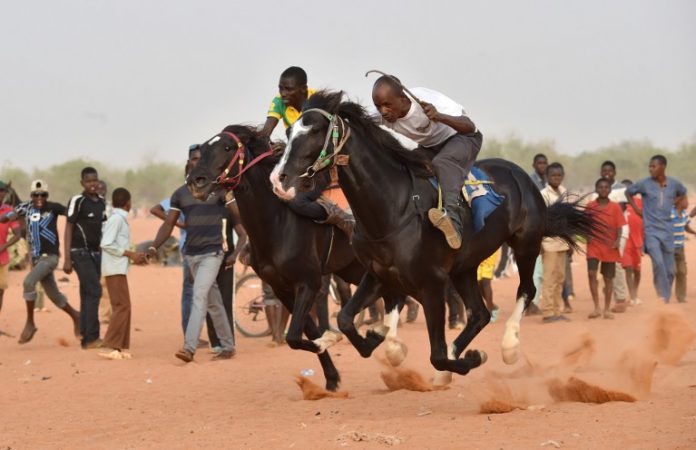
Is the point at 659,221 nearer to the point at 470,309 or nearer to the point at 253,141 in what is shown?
the point at 470,309

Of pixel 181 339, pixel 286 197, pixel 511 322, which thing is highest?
pixel 286 197

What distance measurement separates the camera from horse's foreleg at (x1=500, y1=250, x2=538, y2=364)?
9.34m

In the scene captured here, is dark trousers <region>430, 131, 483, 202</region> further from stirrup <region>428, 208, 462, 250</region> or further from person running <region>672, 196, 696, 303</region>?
person running <region>672, 196, 696, 303</region>

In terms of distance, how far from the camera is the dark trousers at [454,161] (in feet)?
28.0

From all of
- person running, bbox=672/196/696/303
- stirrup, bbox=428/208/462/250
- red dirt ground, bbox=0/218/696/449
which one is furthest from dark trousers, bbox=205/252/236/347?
person running, bbox=672/196/696/303

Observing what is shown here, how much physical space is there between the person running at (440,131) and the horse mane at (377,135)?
105 millimetres

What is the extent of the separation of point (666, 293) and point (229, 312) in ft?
23.8

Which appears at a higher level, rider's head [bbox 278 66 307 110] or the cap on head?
rider's head [bbox 278 66 307 110]

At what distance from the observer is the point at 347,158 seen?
8.12 m

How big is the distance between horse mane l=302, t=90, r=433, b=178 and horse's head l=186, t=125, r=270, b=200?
1.95 metres

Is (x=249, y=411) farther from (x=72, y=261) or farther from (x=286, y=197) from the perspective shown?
(x=72, y=261)

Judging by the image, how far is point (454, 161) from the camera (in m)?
8.72

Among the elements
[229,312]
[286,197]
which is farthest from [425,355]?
[286,197]

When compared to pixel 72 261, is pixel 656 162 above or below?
above
